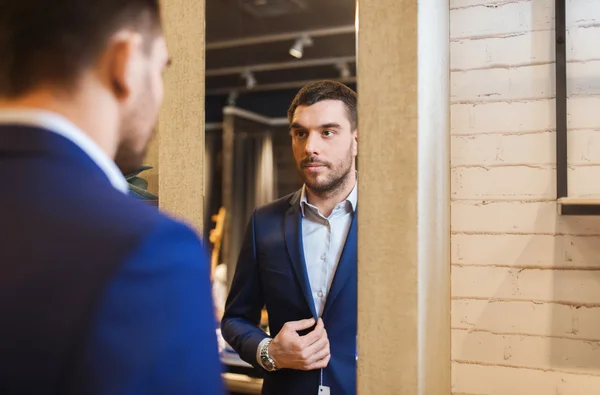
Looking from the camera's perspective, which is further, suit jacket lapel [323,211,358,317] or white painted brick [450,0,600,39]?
white painted brick [450,0,600,39]

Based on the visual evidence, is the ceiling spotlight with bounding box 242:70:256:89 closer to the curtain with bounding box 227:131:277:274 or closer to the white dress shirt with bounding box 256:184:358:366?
the curtain with bounding box 227:131:277:274

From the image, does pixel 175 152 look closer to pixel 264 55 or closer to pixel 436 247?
pixel 436 247

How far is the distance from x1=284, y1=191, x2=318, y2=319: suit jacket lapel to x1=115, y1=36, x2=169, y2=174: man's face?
35.8 inches

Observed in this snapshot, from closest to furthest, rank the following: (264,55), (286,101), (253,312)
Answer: (253,312) → (286,101) → (264,55)

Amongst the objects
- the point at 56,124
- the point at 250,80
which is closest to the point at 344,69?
the point at 56,124

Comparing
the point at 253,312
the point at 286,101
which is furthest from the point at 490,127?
the point at 253,312

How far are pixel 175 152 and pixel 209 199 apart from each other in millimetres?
1201

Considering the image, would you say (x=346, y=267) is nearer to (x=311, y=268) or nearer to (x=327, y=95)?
(x=311, y=268)

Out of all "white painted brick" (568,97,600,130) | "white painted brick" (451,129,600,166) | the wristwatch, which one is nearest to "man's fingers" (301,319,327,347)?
the wristwatch

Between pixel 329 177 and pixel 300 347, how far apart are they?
49cm

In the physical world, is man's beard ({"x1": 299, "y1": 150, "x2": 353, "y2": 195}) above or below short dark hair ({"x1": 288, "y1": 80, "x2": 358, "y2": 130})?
below

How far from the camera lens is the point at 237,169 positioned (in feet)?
10.7

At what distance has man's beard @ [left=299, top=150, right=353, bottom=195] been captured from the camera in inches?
63.3

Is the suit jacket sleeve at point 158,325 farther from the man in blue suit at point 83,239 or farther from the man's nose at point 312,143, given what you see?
the man's nose at point 312,143
